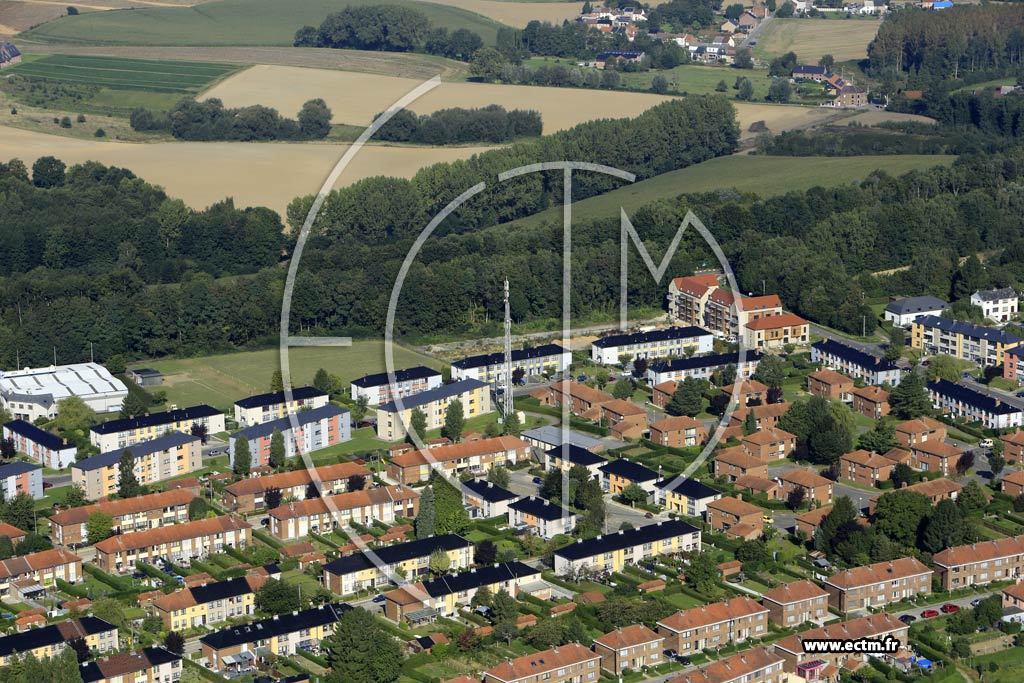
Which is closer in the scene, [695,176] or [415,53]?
[695,176]

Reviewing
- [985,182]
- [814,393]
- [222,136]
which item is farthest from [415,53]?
[814,393]

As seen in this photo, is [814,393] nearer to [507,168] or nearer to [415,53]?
[507,168]

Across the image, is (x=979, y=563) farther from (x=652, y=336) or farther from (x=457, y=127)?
(x=457, y=127)

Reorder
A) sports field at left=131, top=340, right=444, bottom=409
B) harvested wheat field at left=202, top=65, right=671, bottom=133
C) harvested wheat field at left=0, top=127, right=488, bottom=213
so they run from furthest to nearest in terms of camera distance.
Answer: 1. harvested wheat field at left=202, top=65, right=671, bottom=133
2. harvested wheat field at left=0, top=127, right=488, bottom=213
3. sports field at left=131, top=340, right=444, bottom=409

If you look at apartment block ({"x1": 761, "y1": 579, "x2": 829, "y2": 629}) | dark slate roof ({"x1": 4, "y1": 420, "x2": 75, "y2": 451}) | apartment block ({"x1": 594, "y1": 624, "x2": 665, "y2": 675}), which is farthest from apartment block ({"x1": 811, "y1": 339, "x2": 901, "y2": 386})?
dark slate roof ({"x1": 4, "y1": 420, "x2": 75, "y2": 451})

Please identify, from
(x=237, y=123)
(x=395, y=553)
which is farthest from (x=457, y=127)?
(x=395, y=553)

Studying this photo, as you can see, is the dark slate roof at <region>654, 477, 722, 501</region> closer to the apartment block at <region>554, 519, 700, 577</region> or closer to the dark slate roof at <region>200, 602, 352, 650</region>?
the apartment block at <region>554, 519, 700, 577</region>

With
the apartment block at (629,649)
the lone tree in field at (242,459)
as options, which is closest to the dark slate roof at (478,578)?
the apartment block at (629,649)
